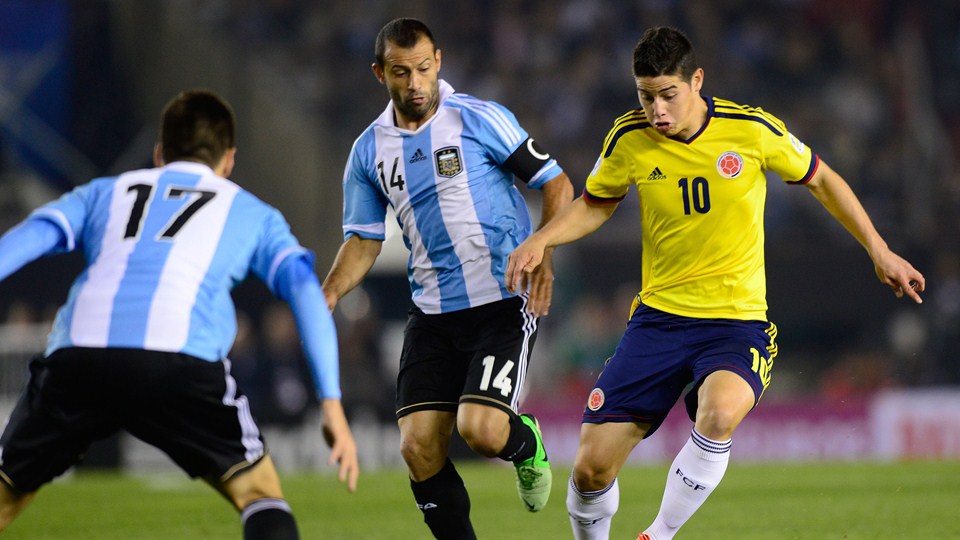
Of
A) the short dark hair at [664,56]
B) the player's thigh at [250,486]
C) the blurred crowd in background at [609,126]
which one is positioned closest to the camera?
the player's thigh at [250,486]

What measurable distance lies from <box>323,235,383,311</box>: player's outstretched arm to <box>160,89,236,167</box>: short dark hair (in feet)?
5.48

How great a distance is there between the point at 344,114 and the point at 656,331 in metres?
13.1

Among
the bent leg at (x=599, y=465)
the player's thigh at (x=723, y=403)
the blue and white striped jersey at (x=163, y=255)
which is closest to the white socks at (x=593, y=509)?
the bent leg at (x=599, y=465)

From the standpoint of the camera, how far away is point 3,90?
17062 millimetres

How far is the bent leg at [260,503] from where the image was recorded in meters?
4.17

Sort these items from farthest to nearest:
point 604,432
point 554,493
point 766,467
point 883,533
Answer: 1. point 766,467
2. point 554,493
3. point 883,533
4. point 604,432

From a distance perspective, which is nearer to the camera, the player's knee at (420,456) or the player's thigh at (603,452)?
the player's thigh at (603,452)

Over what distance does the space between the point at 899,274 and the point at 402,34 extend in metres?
2.35

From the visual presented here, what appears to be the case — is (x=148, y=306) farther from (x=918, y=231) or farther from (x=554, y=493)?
(x=918, y=231)

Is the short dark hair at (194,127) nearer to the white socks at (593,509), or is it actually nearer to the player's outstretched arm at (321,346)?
the player's outstretched arm at (321,346)

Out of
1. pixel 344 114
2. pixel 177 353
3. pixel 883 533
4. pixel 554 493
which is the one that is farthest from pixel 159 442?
pixel 344 114

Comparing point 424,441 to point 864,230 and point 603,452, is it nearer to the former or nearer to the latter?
point 603,452

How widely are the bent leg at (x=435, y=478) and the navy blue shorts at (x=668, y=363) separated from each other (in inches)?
25.6

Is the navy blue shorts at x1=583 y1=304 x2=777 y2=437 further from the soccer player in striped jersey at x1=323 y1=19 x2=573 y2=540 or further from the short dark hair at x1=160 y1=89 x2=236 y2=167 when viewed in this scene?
the short dark hair at x1=160 y1=89 x2=236 y2=167
